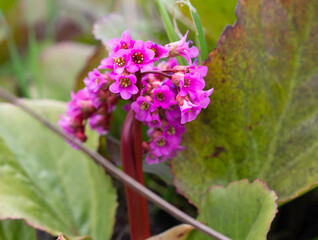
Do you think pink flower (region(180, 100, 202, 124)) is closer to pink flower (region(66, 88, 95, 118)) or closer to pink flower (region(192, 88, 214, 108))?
pink flower (region(192, 88, 214, 108))

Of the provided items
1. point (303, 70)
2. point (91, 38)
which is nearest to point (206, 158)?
point (303, 70)

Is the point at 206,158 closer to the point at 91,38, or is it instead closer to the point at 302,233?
the point at 302,233

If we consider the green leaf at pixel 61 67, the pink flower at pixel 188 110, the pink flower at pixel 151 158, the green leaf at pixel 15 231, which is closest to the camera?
the pink flower at pixel 188 110

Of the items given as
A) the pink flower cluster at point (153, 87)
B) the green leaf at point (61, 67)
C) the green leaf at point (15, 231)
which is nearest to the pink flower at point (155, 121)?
the pink flower cluster at point (153, 87)

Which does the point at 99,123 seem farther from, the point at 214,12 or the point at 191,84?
the point at 214,12

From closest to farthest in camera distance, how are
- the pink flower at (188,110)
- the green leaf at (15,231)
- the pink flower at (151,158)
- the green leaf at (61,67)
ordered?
the pink flower at (188,110) < the pink flower at (151,158) < the green leaf at (15,231) < the green leaf at (61,67)

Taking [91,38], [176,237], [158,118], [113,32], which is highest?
[91,38]

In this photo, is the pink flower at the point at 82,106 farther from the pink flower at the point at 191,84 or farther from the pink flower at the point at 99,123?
the pink flower at the point at 191,84
